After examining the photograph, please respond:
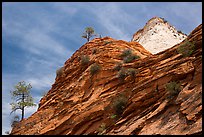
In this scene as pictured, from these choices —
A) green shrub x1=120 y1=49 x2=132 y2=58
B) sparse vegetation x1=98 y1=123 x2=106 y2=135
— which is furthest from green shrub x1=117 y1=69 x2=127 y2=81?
green shrub x1=120 y1=49 x2=132 y2=58

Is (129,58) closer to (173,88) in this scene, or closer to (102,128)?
(102,128)

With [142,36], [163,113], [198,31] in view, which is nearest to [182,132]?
[163,113]

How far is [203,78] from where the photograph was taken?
19891mm

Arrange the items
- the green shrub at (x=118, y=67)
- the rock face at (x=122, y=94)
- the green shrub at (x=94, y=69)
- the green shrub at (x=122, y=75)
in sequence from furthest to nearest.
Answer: the green shrub at (x=94, y=69), the green shrub at (x=118, y=67), the green shrub at (x=122, y=75), the rock face at (x=122, y=94)

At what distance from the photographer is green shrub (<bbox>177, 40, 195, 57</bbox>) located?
23828 millimetres

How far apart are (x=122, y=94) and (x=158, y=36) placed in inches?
885

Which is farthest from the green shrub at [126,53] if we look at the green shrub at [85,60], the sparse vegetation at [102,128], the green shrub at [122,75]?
the sparse vegetation at [102,128]

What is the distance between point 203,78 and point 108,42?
18.9 metres

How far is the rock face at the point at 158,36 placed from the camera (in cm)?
4400

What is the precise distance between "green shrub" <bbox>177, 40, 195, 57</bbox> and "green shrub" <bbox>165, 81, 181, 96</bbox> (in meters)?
3.12

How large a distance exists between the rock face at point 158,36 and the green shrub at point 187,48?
1830cm

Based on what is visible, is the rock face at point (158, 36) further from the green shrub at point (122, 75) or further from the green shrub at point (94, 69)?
the green shrub at point (122, 75)

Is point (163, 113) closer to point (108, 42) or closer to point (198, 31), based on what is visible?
point (198, 31)

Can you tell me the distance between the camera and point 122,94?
26.5 meters
